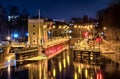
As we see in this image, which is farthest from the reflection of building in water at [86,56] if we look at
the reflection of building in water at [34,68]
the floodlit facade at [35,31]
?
the floodlit facade at [35,31]

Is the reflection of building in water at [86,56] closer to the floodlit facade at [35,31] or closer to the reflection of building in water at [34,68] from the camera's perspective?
the reflection of building in water at [34,68]

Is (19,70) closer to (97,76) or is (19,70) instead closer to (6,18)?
(97,76)

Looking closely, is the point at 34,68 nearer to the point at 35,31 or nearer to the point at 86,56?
the point at 86,56

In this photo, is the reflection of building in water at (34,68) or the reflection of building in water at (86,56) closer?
the reflection of building in water at (34,68)

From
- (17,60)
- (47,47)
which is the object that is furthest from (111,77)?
(47,47)

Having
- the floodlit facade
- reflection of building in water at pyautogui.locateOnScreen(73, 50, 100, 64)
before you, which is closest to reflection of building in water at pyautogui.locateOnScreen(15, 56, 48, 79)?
reflection of building in water at pyautogui.locateOnScreen(73, 50, 100, 64)

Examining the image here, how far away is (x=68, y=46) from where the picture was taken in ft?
308

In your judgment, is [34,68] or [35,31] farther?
[35,31]

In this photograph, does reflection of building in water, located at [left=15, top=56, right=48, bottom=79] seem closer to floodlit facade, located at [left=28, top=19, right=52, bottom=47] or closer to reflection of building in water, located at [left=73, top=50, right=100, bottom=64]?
reflection of building in water, located at [left=73, top=50, right=100, bottom=64]

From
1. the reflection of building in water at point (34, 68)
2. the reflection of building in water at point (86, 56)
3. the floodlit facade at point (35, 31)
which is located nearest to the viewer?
the reflection of building in water at point (34, 68)

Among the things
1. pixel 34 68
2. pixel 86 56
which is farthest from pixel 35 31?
pixel 34 68

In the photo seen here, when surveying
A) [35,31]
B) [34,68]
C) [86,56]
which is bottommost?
[34,68]

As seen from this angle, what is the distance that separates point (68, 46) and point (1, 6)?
76.7ft

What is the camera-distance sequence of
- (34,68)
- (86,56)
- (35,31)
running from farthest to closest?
(35,31) → (86,56) → (34,68)
